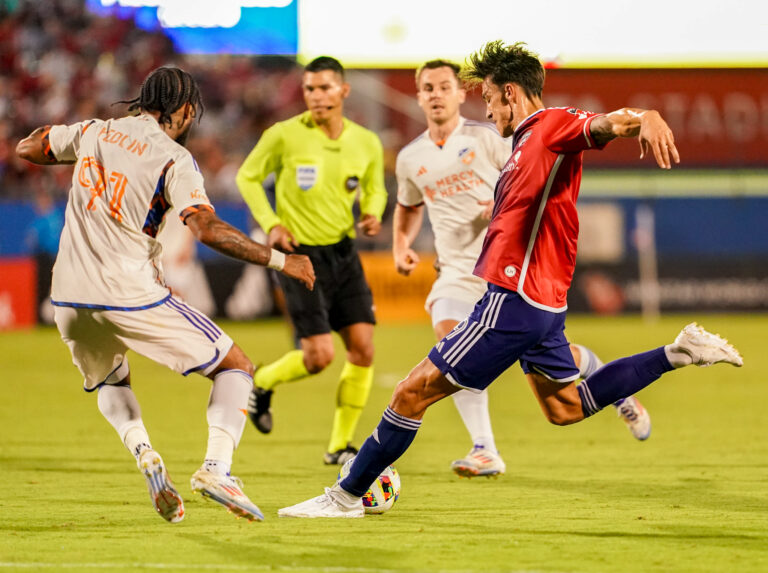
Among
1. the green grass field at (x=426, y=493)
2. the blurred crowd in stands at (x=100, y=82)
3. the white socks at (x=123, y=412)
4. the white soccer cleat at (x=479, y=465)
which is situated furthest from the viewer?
the blurred crowd in stands at (x=100, y=82)

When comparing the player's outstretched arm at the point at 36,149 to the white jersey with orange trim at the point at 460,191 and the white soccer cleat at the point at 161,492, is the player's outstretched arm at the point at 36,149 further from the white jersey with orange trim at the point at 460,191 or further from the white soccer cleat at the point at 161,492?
the white jersey with orange trim at the point at 460,191

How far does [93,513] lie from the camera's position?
6.20 metres

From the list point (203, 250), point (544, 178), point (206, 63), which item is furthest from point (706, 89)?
point (544, 178)

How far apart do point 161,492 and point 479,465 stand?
7.87ft

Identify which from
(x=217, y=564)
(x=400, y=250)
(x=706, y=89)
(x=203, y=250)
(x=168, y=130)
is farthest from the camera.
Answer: (x=706, y=89)

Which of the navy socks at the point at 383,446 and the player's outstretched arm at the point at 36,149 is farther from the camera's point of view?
the player's outstretched arm at the point at 36,149

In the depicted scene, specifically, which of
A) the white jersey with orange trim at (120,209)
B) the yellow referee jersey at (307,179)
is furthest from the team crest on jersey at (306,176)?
the white jersey with orange trim at (120,209)

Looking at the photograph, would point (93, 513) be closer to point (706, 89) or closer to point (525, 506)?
point (525, 506)

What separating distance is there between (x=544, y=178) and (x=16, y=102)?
2068 centimetres

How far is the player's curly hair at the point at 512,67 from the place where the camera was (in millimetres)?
5703

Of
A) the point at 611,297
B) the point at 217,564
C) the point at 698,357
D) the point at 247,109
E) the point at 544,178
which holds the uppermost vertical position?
the point at 544,178

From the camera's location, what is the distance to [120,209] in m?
5.78

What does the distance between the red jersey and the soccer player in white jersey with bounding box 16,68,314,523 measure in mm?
924

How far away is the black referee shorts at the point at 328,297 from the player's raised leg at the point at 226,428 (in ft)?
7.98
